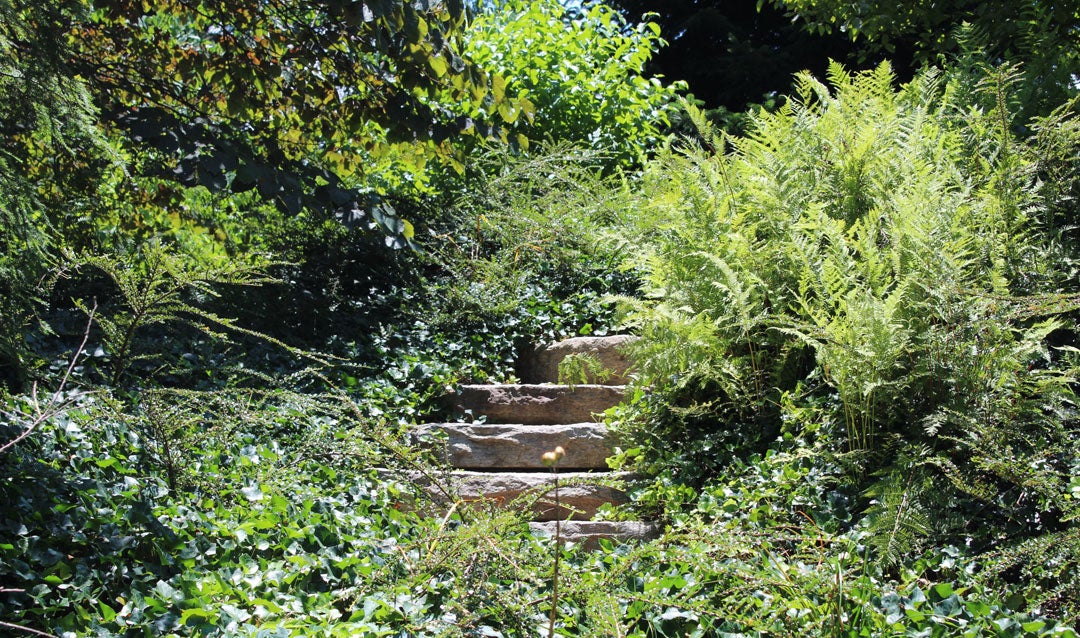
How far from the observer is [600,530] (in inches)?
145

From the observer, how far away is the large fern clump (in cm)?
289

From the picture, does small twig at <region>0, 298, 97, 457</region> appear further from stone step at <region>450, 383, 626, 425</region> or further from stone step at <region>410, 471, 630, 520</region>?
stone step at <region>450, 383, 626, 425</region>

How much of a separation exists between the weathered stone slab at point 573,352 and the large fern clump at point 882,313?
29.2 inches

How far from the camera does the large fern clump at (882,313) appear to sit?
289 centimetres

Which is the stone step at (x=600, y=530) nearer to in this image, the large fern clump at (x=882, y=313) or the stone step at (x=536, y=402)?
the large fern clump at (x=882, y=313)

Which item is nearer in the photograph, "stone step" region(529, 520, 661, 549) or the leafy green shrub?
"stone step" region(529, 520, 661, 549)

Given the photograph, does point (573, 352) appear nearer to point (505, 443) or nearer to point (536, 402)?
point (536, 402)

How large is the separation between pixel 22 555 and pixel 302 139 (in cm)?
405

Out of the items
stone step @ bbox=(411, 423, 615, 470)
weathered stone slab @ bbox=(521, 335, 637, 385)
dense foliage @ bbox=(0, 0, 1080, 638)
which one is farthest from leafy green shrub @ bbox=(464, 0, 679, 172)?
stone step @ bbox=(411, 423, 615, 470)

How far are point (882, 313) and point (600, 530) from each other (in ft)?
4.66

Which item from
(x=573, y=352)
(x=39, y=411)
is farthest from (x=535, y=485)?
(x=39, y=411)

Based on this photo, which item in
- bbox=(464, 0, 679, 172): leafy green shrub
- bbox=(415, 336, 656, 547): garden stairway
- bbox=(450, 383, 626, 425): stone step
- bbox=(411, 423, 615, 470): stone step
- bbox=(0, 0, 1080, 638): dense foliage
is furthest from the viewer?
bbox=(464, 0, 679, 172): leafy green shrub

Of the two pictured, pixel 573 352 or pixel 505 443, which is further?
pixel 573 352

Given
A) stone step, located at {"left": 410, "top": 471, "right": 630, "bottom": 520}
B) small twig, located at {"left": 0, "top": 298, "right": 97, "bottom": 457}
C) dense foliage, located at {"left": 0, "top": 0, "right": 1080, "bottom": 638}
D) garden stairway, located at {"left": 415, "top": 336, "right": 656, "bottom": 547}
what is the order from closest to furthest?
small twig, located at {"left": 0, "top": 298, "right": 97, "bottom": 457}
dense foliage, located at {"left": 0, "top": 0, "right": 1080, "bottom": 638}
garden stairway, located at {"left": 415, "top": 336, "right": 656, "bottom": 547}
stone step, located at {"left": 410, "top": 471, "right": 630, "bottom": 520}
